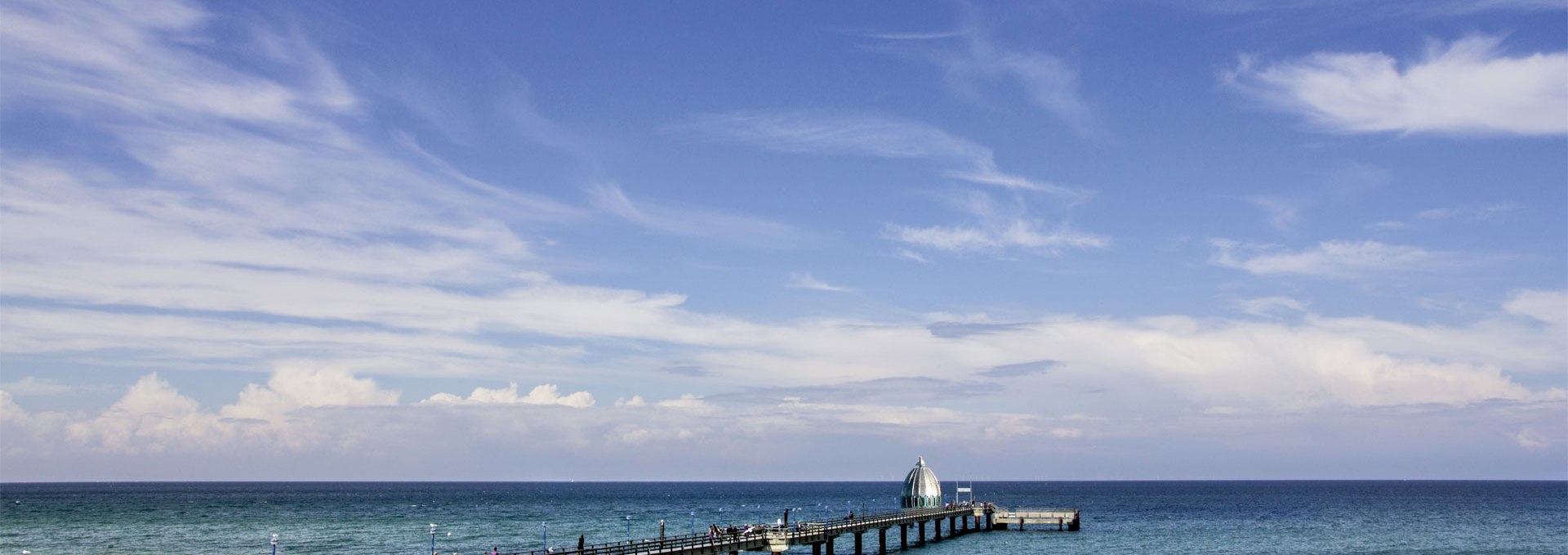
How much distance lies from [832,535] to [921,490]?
3625cm

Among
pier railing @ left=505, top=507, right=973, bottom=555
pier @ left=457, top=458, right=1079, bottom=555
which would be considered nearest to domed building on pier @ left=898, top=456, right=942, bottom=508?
pier @ left=457, top=458, right=1079, bottom=555

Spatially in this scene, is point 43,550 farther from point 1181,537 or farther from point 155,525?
point 1181,537

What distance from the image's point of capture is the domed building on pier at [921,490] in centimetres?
11550

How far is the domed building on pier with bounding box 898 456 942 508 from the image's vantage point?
116 m

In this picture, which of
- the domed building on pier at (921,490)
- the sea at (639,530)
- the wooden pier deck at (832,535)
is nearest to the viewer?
the wooden pier deck at (832,535)

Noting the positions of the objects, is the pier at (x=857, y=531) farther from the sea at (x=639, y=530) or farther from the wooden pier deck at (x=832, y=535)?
the sea at (x=639, y=530)

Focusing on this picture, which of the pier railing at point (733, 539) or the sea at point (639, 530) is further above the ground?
the pier railing at point (733, 539)

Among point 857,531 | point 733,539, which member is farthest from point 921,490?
point 733,539

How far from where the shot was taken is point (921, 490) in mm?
116000

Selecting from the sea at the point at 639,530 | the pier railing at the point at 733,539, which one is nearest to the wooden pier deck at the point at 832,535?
the pier railing at the point at 733,539

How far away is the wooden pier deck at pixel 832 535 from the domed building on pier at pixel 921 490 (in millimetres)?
1965

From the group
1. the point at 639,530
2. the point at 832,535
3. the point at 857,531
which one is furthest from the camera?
the point at 639,530

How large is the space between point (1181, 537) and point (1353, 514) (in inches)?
2597

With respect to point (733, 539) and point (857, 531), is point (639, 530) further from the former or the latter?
point (733, 539)
